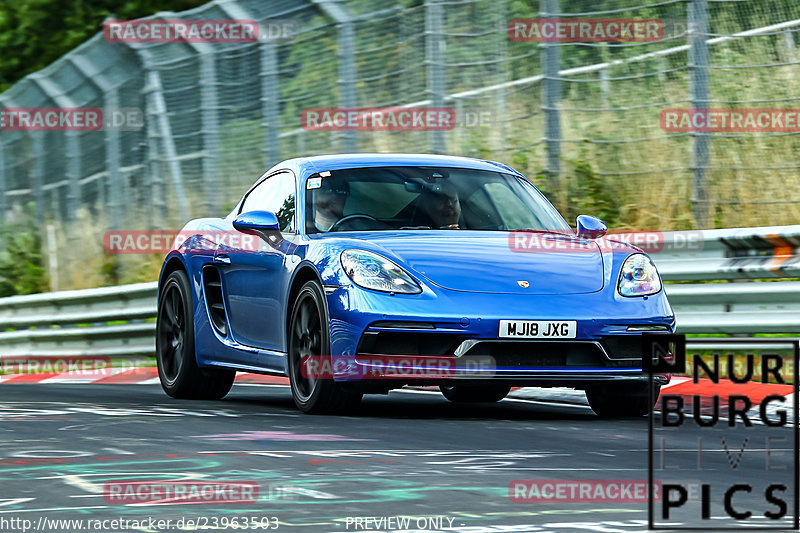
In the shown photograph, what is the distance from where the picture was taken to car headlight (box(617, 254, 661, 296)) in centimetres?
814

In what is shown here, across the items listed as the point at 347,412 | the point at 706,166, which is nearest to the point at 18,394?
the point at 347,412

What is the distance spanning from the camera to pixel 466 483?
218 inches

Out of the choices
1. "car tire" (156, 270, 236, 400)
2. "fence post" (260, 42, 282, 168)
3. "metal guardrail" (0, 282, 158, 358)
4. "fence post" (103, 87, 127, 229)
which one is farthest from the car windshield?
"fence post" (103, 87, 127, 229)

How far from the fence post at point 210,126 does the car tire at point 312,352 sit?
858cm

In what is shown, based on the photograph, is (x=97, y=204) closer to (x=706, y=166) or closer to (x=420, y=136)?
(x=420, y=136)

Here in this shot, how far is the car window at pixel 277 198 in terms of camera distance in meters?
9.18

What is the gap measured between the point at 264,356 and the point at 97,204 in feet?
37.2

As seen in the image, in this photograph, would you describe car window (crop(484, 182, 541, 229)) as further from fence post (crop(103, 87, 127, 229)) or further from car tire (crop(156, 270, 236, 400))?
fence post (crop(103, 87, 127, 229))

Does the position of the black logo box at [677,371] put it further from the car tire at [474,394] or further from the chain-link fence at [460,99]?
the chain-link fence at [460,99]

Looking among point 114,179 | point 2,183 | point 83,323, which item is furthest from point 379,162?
point 2,183

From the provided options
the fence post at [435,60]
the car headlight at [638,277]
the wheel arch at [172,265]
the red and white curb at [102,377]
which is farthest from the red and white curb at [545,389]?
the fence post at [435,60]

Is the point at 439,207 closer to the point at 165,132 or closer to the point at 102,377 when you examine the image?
the point at 102,377

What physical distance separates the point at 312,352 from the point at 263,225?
0.92m

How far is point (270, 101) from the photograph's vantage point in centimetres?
1628
